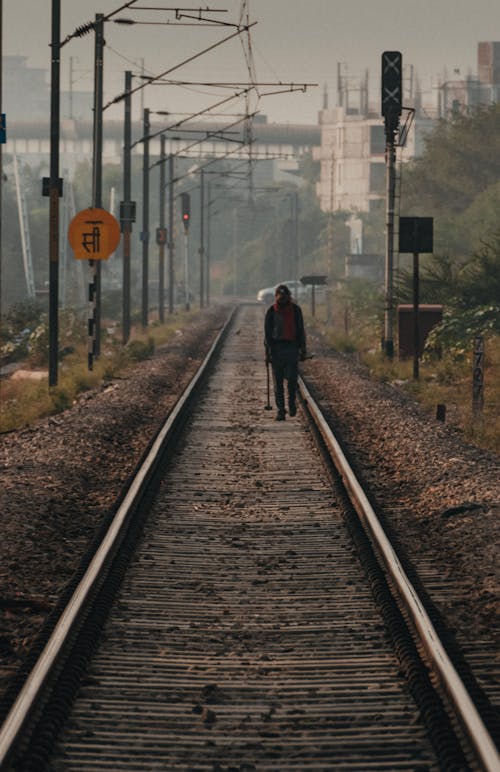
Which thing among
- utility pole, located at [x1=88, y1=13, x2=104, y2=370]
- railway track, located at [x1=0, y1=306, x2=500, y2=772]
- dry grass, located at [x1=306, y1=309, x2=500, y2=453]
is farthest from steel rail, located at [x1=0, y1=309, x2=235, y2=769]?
utility pole, located at [x1=88, y1=13, x2=104, y2=370]

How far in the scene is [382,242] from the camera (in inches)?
4754

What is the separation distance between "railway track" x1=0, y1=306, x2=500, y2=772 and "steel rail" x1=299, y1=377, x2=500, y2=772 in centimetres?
2

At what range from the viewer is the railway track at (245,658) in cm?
594

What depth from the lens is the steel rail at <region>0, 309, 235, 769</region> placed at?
5.95 meters

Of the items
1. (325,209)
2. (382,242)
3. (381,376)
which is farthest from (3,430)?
(325,209)

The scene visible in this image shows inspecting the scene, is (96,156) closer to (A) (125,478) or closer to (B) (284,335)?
(B) (284,335)

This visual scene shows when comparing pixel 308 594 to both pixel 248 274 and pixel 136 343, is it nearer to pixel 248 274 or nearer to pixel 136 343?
pixel 136 343

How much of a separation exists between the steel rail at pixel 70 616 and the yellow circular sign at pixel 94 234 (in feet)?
39.9

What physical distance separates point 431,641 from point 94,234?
20253mm

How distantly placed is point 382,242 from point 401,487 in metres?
109

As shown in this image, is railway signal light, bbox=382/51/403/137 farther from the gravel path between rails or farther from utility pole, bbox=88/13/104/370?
the gravel path between rails

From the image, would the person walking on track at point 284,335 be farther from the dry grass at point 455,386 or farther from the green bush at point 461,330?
the green bush at point 461,330

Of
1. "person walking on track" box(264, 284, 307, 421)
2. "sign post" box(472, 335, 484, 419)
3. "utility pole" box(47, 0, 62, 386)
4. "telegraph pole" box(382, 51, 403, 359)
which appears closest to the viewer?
"person walking on track" box(264, 284, 307, 421)

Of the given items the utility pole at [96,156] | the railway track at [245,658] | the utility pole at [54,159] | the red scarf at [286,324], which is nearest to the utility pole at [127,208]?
the utility pole at [96,156]
